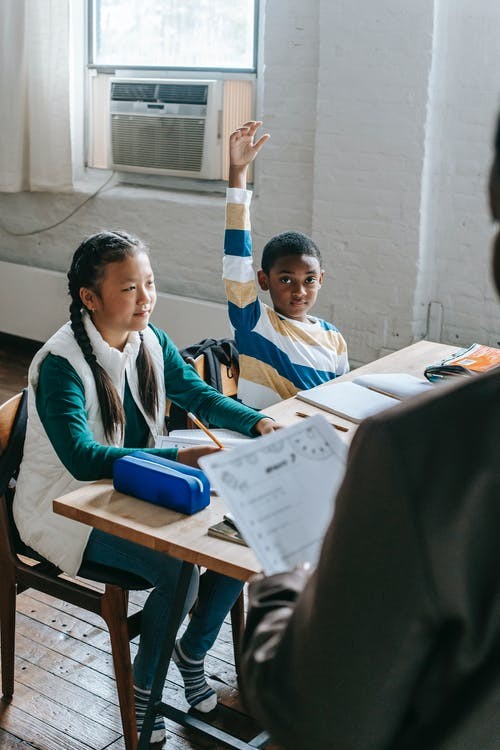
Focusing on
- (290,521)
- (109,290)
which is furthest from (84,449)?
(290,521)

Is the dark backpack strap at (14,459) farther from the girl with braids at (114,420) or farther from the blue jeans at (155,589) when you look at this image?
the blue jeans at (155,589)

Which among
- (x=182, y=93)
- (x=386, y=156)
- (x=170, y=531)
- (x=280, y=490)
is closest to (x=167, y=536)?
(x=170, y=531)

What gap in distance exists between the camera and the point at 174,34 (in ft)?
15.0

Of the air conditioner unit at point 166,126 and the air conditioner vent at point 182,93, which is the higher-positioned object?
the air conditioner vent at point 182,93

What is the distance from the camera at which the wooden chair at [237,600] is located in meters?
2.30

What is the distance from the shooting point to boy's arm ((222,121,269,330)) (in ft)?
8.15

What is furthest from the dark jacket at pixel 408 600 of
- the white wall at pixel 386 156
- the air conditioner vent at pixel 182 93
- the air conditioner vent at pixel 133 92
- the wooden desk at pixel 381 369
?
the air conditioner vent at pixel 133 92

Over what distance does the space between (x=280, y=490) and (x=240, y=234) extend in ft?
5.36

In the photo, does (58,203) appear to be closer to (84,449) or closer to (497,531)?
(84,449)

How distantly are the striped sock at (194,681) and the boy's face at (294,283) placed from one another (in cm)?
94

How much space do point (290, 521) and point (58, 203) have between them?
443 centimetres

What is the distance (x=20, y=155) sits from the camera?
4.98 metres

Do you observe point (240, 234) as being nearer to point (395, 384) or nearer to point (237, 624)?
point (395, 384)

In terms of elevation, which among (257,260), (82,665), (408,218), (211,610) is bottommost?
(82,665)
